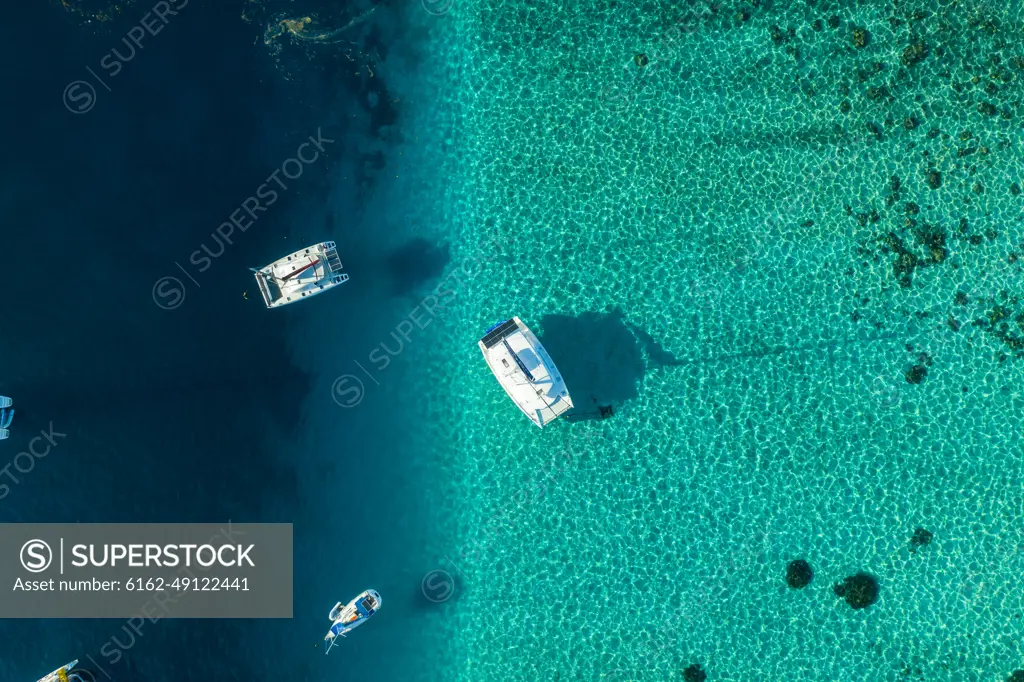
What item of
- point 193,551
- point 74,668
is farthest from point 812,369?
point 74,668

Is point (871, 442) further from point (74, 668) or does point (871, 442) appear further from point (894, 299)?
point (74, 668)

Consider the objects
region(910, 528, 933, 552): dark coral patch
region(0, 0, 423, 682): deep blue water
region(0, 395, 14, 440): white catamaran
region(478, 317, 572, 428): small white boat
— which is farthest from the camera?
region(0, 0, 423, 682): deep blue water

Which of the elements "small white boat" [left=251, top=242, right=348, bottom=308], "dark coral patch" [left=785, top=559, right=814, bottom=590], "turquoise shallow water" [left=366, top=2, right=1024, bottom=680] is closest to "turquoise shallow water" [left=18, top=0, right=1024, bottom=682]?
"turquoise shallow water" [left=366, top=2, right=1024, bottom=680]

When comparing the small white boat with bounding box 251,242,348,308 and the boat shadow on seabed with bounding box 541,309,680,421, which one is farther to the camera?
the boat shadow on seabed with bounding box 541,309,680,421

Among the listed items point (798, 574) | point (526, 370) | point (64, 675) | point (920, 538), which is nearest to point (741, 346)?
point (526, 370)

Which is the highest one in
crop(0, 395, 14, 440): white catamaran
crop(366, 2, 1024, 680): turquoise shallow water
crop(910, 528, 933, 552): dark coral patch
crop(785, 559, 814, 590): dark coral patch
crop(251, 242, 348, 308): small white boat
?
crop(0, 395, 14, 440): white catamaran

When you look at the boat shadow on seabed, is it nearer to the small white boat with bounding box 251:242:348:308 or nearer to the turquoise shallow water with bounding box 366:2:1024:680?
the turquoise shallow water with bounding box 366:2:1024:680

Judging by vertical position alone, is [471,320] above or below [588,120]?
below
